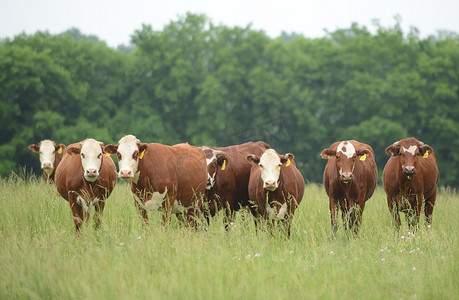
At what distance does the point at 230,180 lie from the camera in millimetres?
10109

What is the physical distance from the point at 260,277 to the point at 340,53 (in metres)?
26.3

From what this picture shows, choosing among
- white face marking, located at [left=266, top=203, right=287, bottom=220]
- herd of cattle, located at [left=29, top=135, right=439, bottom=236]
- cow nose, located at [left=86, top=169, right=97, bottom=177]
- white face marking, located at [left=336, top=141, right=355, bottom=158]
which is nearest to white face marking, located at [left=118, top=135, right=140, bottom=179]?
herd of cattle, located at [left=29, top=135, right=439, bottom=236]

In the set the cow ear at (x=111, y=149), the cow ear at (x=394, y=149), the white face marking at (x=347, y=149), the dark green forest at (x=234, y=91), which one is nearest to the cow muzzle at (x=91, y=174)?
the cow ear at (x=111, y=149)

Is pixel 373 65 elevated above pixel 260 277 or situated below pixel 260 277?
above

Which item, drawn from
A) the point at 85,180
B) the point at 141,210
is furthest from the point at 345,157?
→ the point at 85,180

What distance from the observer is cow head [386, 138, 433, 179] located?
30.6 ft

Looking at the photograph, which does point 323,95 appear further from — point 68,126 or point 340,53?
point 68,126

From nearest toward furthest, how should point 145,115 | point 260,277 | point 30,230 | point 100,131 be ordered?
point 260,277
point 30,230
point 100,131
point 145,115

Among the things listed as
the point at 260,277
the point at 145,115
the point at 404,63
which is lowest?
the point at 260,277

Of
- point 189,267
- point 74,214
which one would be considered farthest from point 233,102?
point 189,267

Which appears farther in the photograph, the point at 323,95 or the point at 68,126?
the point at 323,95

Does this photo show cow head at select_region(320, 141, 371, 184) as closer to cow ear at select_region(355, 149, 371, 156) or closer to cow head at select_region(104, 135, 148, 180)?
cow ear at select_region(355, 149, 371, 156)

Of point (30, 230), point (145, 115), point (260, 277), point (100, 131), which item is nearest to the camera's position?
point (260, 277)

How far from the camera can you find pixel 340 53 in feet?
101
